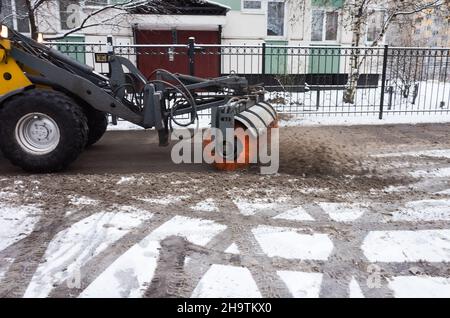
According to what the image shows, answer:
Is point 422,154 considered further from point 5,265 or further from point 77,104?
point 5,265

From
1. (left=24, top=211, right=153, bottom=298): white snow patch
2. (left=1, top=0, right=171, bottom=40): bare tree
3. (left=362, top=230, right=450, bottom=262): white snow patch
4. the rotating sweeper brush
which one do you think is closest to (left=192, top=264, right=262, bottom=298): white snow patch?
(left=24, top=211, right=153, bottom=298): white snow patch

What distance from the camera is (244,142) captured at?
19.1 feet

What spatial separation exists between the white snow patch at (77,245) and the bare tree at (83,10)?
20.4 ft

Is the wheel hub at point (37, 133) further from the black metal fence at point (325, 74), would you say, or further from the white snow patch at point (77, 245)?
the black metal fence at point (325, 74)

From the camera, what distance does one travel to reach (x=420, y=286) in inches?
124

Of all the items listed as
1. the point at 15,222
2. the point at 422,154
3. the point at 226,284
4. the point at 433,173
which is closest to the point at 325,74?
the point at 422,154

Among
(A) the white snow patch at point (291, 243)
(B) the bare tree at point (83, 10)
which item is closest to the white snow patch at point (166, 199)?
(A) the white snow patch at point (291, 243)

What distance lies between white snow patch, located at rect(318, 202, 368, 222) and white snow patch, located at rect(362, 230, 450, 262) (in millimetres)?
396

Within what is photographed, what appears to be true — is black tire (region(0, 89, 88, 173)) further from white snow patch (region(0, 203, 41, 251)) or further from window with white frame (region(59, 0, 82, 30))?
window with white frame (region(59, 0, 82, 30))

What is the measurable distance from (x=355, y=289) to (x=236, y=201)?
197cm

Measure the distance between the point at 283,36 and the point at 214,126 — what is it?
13.0m

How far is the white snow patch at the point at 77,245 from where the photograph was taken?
320 centimetres
